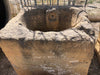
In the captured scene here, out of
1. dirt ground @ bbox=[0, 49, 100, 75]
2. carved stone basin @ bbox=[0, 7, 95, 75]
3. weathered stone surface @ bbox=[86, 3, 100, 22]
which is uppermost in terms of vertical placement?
weathered stone surface @ bbox=[86, 3, 100, 22]

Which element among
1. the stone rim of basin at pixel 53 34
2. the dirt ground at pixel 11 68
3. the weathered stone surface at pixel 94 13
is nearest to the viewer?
the stone rim of basin at pixel 53 34

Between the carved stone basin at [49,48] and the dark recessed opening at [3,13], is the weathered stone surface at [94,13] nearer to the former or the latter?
the carved stone basin at [49,48]

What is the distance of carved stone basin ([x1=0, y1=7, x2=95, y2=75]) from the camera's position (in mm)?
1566

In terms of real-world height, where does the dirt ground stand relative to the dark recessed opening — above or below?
below

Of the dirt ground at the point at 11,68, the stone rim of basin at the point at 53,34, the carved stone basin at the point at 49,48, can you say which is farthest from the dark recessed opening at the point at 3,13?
the stone rim of basin at the point at 53,34

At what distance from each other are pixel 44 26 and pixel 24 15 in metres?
0.78

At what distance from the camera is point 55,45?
1583 millimetres

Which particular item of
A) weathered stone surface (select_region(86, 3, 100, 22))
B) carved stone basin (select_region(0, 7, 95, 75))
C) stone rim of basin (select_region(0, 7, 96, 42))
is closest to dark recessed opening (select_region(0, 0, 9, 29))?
carved stone basin (select_region(0, 7, 95, 75))

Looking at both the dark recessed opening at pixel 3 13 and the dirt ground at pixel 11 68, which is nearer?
the dirt ground at pixel 11 68

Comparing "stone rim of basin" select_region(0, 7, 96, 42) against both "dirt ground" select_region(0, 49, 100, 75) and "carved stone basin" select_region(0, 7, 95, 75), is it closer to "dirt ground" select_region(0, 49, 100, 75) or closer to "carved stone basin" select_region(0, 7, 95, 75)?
"carved stone basin" select_region(0, 7, 95, 75)

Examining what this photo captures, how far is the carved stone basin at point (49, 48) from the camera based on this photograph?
1.57 meters

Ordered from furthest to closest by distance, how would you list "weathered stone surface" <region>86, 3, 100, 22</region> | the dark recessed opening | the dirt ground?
the dark recessed opening, "weathered stone surface" <region>86, 3, 100, 22</region>, the dirt ground

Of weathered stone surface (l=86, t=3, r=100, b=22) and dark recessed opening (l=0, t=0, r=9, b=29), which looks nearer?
weathered stone surface (l=86, t=3, r=100, b=22)

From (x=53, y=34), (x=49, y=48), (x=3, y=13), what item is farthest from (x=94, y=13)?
(x=3, y=13)
